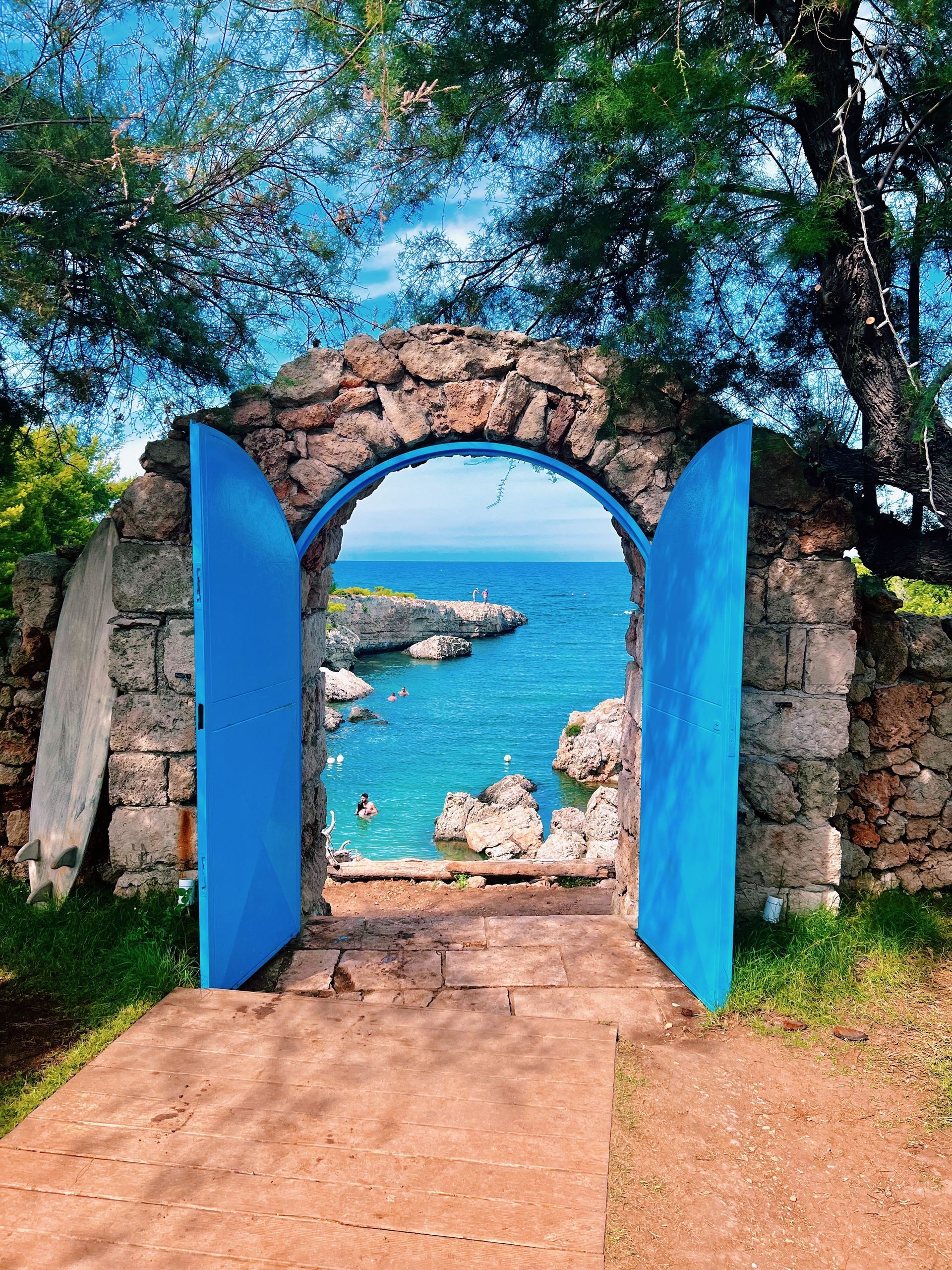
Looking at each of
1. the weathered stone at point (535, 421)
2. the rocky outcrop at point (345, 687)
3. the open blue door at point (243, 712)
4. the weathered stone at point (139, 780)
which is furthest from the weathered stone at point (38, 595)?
the rocky outcrop at point (345, 687)

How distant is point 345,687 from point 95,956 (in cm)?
1931

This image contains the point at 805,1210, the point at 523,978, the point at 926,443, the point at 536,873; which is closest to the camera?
Result: the point at 805,1210

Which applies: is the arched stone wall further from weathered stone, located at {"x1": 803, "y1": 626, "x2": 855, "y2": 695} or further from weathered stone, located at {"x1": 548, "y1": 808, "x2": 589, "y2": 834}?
weathered stone, located at {"x1": 548, "y1": 808, "x2": 589, "y2": 834}

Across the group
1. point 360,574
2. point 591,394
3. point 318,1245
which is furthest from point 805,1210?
point 360,574

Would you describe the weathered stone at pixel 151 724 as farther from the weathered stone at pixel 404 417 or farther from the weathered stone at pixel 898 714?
the weathered stone at pixel 898 714

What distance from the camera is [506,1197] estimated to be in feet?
7.09

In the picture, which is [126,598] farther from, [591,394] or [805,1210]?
[805,1210]

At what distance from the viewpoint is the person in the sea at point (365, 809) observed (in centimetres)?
1267

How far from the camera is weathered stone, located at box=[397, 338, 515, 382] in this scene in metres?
3.99

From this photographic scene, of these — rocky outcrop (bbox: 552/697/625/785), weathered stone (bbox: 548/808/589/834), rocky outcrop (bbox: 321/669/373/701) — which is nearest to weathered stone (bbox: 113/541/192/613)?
weathered stone (bbox: 548/808/589/834)

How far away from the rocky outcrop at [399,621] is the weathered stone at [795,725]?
24.0 metres

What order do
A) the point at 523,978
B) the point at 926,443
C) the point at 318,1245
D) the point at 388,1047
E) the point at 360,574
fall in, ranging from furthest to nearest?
the point at 360,574
the point at 523,978
the point at 926,443
the point at 388,1047
the point at 318,1245

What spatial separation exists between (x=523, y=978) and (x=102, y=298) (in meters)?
3.81

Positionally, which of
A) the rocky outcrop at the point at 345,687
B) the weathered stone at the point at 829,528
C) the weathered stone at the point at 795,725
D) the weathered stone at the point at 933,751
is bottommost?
the rocky outcrop at the point at 345,687
